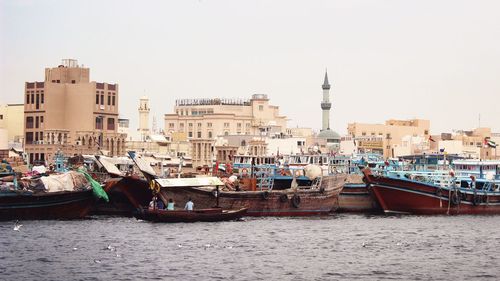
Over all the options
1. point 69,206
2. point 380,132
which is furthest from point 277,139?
point 69,206

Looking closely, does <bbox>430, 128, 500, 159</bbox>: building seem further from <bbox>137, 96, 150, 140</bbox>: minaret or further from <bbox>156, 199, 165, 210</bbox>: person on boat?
<bbox>156, 199, 165, 210</bbox>: person on boat

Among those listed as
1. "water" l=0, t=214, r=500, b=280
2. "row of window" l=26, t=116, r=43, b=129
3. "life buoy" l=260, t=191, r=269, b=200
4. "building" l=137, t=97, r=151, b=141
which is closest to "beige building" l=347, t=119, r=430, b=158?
"building" l=137, t=97, r=151, b=141

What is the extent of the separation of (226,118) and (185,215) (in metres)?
119

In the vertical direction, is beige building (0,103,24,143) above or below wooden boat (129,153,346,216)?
above

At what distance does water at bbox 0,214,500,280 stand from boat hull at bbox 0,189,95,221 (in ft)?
4.30

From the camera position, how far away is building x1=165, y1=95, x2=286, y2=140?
19050 cm

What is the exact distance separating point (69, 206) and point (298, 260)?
79.4 feet

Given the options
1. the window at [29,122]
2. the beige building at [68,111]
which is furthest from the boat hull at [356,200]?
the window at [29,122]

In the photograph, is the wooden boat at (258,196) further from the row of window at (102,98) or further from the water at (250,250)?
the row of window at (102,98)

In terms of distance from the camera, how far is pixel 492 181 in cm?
9056

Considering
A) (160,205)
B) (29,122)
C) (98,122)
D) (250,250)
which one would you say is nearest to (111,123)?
(98,122)

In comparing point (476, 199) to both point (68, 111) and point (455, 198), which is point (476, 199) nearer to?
point (455, 198)

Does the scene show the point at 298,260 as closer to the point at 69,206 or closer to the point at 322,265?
the point at 322,265

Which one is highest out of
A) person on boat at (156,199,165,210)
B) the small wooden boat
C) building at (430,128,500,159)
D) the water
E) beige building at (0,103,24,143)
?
beige building at (0,103,24,143)
